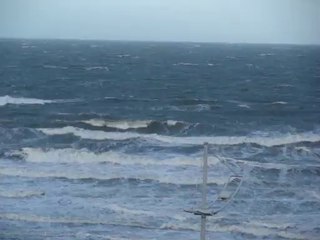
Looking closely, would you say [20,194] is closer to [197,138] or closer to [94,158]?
[94,158]

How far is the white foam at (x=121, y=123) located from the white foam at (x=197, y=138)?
925 mm

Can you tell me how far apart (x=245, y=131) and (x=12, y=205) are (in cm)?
784

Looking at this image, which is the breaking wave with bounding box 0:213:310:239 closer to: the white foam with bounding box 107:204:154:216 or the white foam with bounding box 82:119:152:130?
the white foam with bounding box 107:204:154:216

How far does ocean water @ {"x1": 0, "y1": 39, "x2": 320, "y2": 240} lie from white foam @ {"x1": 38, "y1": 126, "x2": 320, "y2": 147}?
1.3 inches

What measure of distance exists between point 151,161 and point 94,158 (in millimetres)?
1189

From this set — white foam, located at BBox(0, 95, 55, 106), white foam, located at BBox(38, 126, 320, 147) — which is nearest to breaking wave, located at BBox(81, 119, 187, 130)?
white foam, located at BBox(38, 126, 320, 147)

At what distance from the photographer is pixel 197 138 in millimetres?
13570

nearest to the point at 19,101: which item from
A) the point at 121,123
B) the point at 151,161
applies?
the point at 121,123

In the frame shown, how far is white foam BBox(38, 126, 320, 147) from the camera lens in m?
12.6

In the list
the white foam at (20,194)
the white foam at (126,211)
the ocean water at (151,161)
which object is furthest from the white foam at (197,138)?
the white foam at (126,211)

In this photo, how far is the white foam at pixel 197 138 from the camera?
41.4 feet

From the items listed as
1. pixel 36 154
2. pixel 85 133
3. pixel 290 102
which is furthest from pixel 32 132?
pixel 290 102

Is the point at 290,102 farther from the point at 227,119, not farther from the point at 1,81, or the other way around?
the point at 1,81

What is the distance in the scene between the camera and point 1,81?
25578 millimetres
